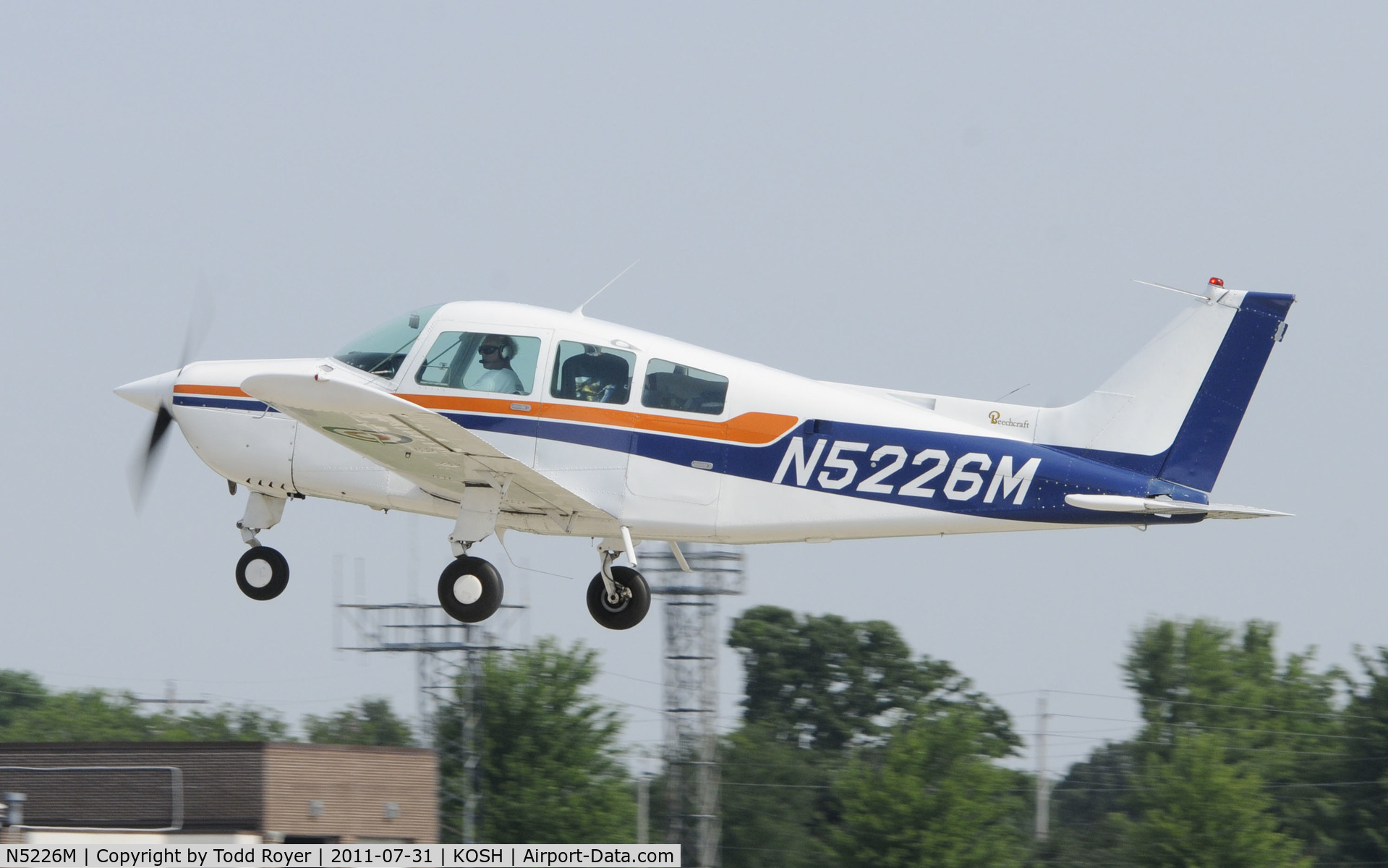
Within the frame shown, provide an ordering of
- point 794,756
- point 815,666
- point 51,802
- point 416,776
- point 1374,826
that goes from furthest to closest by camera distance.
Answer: point 815,666, point 794,756, point 1374,826, point 416,776, point 51,802

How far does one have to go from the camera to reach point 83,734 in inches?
1756

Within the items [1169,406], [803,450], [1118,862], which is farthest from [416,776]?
[1118,862]

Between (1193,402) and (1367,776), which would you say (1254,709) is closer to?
(1367,776)

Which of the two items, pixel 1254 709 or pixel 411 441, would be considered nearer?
pixel 411 441

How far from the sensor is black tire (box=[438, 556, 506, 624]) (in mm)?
14281

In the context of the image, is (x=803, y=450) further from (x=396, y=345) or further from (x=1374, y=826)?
(x=1374, y=826)

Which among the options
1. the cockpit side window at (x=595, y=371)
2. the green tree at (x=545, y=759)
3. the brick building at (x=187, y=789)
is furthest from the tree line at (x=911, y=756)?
the cockpit side window at (x=595, y=371)

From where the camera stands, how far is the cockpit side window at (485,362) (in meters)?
14.0

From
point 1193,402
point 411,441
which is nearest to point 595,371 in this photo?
point 411,441

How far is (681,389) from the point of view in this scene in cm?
1402

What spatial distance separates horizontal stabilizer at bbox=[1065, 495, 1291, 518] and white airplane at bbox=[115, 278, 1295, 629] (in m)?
0.02

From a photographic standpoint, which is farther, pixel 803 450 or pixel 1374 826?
pixel 1374 826

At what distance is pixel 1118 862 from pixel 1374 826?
8309 mm

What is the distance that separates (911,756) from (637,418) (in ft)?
83.3
